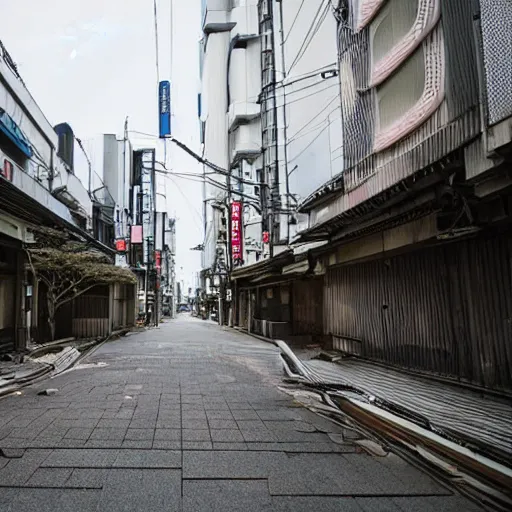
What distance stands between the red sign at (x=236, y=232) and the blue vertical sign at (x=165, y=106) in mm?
11402

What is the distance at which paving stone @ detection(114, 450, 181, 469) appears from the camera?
4660 millimetres

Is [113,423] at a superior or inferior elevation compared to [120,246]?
inferior

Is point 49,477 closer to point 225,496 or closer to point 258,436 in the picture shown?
point 225,496

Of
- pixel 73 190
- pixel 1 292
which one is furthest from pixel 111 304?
pixel 1 292

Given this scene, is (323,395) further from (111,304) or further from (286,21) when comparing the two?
(286,21)

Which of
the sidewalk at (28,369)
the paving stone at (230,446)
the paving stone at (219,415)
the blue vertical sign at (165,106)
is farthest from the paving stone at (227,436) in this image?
the blue vertical sign at (165,106)

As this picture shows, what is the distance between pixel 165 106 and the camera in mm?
24125

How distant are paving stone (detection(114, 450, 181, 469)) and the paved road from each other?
1 cm

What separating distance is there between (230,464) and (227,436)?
41.3 inches

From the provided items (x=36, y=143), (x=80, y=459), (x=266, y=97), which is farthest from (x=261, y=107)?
(x=80, y=459)

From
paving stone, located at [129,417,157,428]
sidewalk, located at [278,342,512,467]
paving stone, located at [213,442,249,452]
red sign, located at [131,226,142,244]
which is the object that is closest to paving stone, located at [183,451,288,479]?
paving stone, located at [213,442,249,452]

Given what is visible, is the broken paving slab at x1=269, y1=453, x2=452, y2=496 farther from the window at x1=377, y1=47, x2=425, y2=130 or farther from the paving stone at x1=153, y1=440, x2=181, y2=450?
the window at x1=377, y1=47, x2=425, y2=130

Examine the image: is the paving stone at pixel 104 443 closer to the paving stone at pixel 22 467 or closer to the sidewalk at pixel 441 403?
the paving stone at pixel 22 467

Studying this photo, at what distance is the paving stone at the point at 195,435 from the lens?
5.68 m
